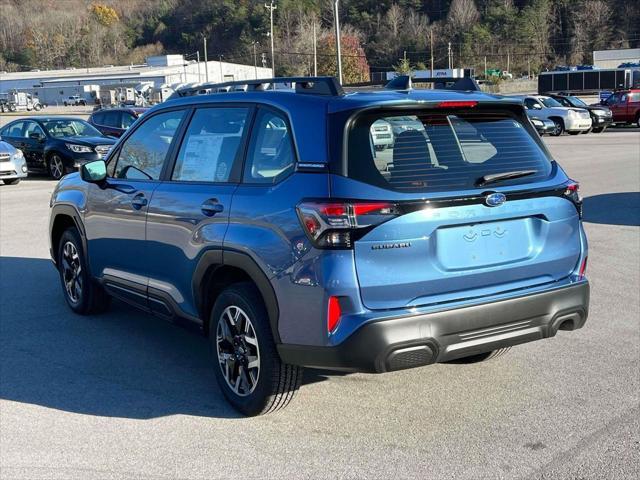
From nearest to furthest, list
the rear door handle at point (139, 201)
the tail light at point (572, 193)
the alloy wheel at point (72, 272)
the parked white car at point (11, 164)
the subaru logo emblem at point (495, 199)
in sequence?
the subaru logo emblem at point (495, 199) → the tail light at point (572, 193) → the rear door handle at point (139, 201) → the alloy wheel at point (72, 272) → the parked white car at point (11, 164)

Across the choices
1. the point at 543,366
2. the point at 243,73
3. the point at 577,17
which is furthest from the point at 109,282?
the point at 577,17

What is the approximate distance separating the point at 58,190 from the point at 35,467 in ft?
11.4

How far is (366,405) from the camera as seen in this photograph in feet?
15.1

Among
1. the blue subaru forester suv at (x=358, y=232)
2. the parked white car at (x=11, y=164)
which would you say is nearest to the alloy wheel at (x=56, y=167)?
the parked white car at (x=11, y=164)

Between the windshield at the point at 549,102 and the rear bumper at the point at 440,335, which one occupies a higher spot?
the windshield at the point at 549,102

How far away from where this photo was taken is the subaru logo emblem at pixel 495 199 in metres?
4.01

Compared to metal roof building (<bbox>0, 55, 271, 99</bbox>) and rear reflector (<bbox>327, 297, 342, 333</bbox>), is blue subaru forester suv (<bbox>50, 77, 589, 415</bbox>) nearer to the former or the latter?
rear reflector (<bbox>327, 297, 342, 333</bbox>)

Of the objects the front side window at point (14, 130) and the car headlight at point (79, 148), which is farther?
the front side window at point (14, 130)

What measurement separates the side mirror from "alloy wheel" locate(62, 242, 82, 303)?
0.93 m

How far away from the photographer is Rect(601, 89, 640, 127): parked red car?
1369 inches

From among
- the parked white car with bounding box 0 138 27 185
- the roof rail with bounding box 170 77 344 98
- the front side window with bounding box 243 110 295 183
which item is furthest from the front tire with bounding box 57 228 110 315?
the parked white car with bounding box 0 138 27 185

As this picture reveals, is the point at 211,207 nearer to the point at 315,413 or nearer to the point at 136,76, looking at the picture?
the point at 315,413

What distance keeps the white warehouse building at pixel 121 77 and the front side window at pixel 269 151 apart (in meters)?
106

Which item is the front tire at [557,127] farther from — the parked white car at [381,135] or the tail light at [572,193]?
the parked white car at [381,135]
